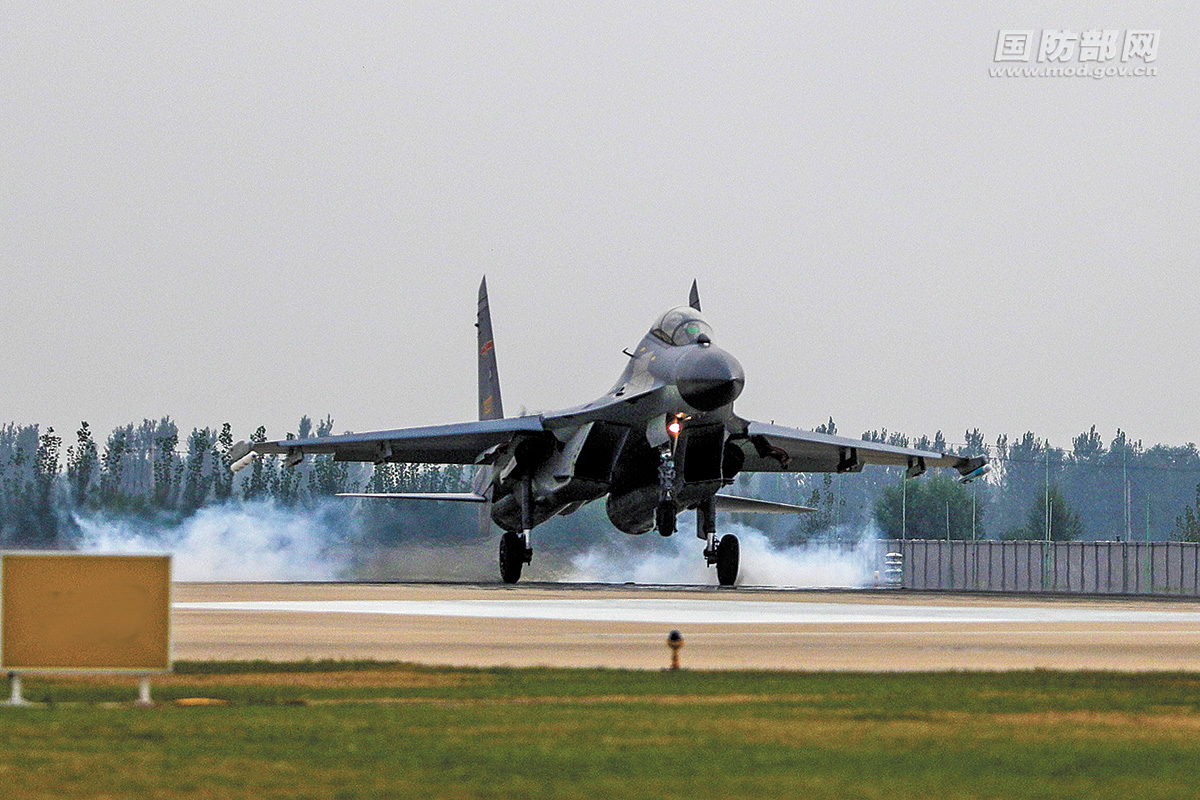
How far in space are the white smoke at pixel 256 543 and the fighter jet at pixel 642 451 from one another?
3.76 m

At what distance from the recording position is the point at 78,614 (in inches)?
442

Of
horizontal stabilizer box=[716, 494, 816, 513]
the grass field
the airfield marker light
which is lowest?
the grass field

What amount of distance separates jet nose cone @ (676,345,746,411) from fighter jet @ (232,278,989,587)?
0.02m

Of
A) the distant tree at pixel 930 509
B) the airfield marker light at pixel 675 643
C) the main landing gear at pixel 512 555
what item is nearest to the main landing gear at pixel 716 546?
the main landing gear at pixel 512 555

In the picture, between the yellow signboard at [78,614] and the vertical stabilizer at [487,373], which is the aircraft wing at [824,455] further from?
the yellow signboard at [78,614]

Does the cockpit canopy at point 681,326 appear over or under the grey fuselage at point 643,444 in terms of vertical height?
over

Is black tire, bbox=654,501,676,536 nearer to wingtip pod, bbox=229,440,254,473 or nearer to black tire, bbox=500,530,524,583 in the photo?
black tire, bbox=500,530,524,583

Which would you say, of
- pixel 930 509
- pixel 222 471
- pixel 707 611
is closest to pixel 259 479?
pixel 222 471

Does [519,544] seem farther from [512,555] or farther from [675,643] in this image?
[675,643]

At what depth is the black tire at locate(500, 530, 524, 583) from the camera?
41375 mm

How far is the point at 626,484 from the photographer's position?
39250 millimetres

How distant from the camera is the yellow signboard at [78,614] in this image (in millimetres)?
11156

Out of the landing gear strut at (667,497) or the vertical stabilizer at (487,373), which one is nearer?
the landing gear strut at (667,497)

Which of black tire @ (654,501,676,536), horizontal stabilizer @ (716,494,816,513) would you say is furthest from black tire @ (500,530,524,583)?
black tire @ (654,501,676,536)
